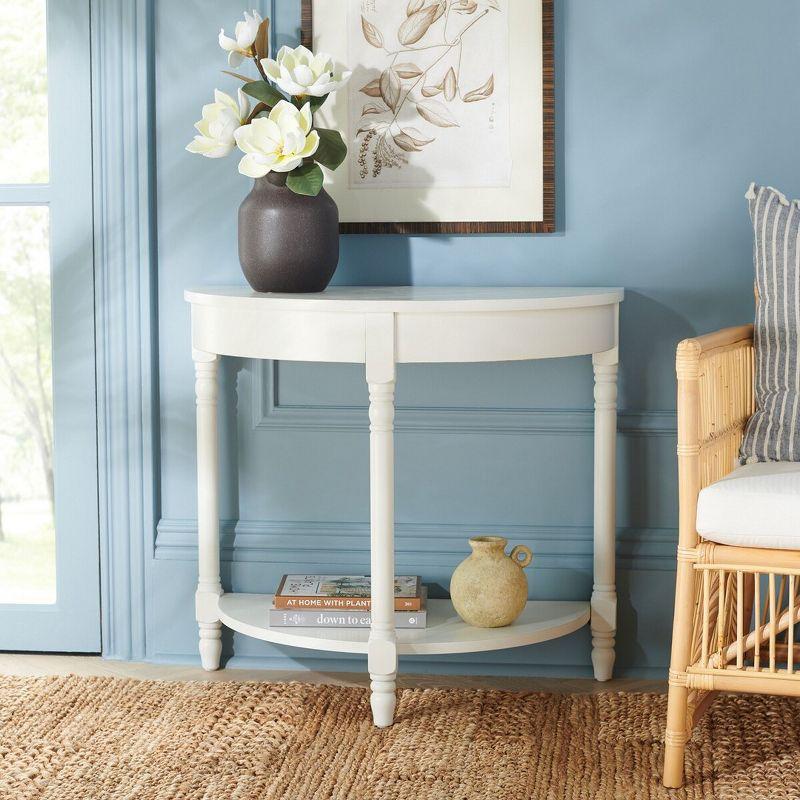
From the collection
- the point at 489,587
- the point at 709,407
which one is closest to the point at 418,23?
the point at 709,407

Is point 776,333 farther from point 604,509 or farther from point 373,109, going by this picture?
point 373,109

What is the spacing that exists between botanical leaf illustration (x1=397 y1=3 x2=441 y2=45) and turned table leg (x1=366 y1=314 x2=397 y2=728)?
2.36 ft

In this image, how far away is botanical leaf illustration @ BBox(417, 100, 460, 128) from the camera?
85.8 inches

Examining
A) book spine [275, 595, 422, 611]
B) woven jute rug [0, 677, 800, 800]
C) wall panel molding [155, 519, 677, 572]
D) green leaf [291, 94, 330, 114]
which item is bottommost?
woven jute rug [0, 677, 800, 800]

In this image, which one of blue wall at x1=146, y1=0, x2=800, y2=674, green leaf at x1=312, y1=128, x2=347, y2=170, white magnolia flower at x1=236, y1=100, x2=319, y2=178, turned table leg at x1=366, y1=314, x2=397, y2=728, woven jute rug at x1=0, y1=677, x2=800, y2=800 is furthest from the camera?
blue wall at x1=146, y1=0, x2=800, y2=674

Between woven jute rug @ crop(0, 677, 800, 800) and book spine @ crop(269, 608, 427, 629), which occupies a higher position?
book spine @ crop(269, 608, 427, 629)

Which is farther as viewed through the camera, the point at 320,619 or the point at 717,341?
the point at 320,619

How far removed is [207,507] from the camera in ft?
7.11

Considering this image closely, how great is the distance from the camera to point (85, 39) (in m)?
2.26

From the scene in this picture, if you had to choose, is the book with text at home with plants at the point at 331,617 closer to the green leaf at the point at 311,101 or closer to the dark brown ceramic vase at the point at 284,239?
the dark brown ceramic vase at the point at 284,239

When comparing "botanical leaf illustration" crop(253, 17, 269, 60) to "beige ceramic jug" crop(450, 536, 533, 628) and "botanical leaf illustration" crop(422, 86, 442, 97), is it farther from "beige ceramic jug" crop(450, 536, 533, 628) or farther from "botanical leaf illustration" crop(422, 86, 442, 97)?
"beige ceramic jug" crop(450, 536, 533, 628)

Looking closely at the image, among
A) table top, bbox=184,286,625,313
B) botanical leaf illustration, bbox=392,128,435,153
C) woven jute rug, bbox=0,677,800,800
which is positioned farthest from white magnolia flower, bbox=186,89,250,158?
woven jute rug, bbox=0,677,800,800

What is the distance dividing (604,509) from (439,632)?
0.40 metres

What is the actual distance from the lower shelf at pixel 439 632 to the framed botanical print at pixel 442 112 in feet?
2.53
